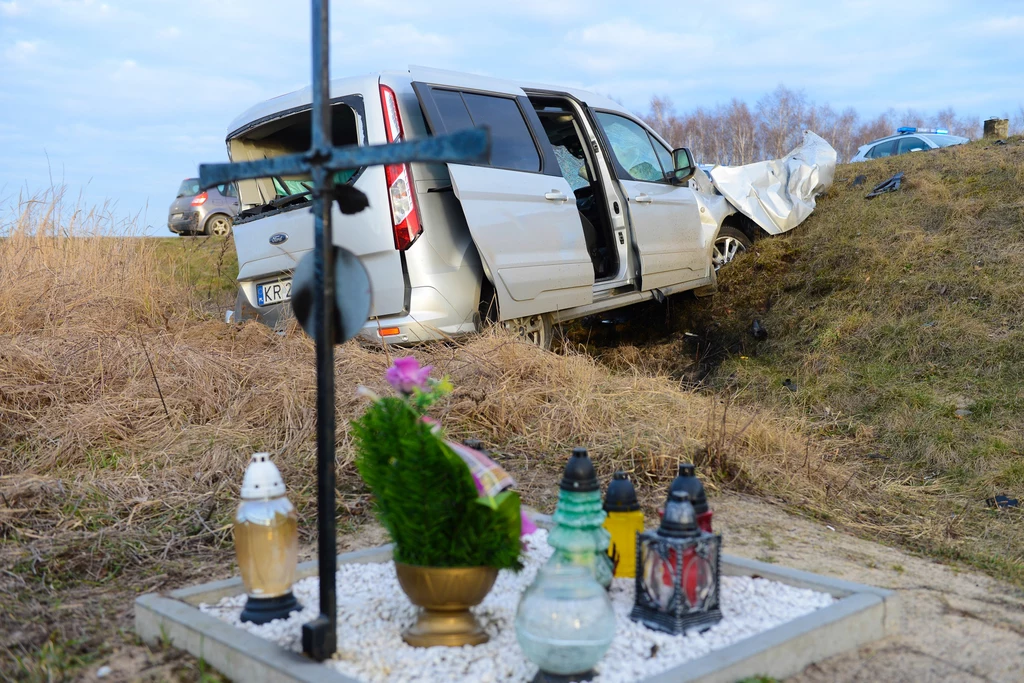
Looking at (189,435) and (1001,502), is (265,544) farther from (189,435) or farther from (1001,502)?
(1001,502)

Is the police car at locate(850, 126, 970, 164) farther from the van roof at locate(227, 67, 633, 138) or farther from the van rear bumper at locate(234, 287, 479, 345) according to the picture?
the van rear bumper at locate(234, 287, 479, 345)

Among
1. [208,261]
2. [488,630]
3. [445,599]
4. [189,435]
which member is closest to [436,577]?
→ [445,599]

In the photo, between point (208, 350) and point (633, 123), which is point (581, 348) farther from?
point (208, 350)

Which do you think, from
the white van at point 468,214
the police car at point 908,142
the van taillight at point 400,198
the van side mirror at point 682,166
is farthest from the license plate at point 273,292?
the police car at point 908,142

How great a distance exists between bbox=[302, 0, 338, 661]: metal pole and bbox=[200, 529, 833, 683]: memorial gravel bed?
0.11m

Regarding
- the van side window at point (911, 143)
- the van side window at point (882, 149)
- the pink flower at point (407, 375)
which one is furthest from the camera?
the van side window at point (882, 149)

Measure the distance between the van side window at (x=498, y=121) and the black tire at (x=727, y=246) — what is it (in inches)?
135

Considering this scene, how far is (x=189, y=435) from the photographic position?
170 inches

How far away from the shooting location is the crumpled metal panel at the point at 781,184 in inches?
352

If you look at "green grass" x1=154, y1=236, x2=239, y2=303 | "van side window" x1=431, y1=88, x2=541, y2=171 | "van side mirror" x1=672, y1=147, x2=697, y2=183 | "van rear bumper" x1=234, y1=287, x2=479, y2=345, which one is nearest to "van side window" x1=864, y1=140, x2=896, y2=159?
"van side mirror" x1=672, y1=147, x2=697, y2=183

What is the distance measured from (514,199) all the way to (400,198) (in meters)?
0.82

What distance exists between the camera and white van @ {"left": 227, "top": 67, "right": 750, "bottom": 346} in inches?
203

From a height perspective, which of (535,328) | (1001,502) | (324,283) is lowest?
(1001,502)

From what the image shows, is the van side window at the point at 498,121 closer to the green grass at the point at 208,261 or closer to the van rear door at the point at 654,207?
the van rear door at the point at 654,207
